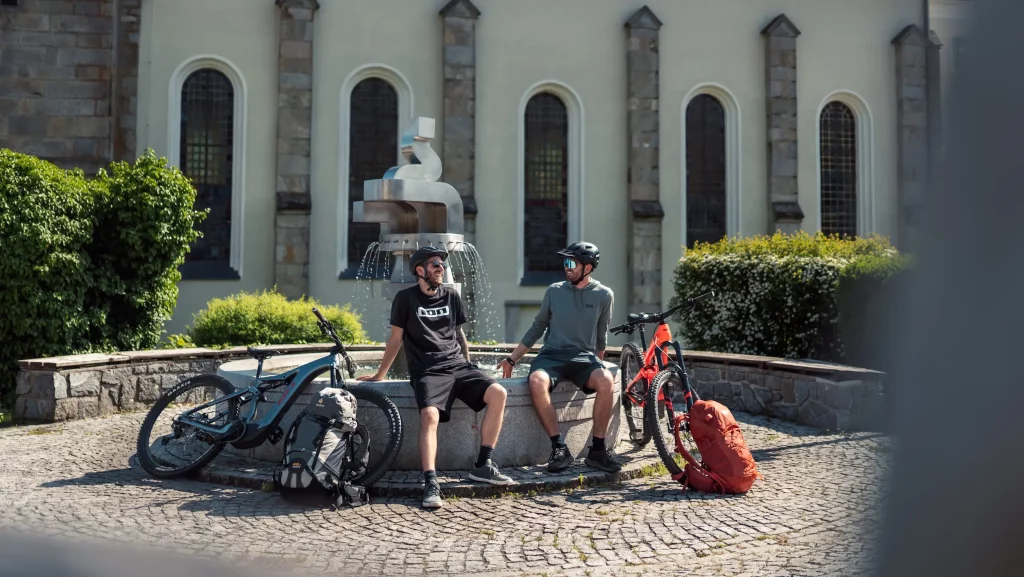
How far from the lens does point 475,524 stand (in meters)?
5.52

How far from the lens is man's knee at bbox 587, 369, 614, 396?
6.91 m

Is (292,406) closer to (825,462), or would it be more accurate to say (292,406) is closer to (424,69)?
(825,462)

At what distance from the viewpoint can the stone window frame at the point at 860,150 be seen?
21125 millimetres

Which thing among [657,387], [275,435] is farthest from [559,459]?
[275,435]

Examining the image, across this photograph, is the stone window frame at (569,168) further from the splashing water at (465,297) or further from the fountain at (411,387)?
the fountain at (411,387)

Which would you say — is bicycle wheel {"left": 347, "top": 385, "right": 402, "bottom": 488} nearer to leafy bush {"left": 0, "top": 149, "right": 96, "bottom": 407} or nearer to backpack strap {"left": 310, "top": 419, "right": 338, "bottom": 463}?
backpack strap {"left": 310, "top": 419, "right": 338, "bottom": 463}

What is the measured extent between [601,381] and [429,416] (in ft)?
4.71

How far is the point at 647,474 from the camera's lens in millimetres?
6973

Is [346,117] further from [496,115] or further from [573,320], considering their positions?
[573,320]

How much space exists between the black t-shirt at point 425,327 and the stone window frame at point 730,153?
14331 mm

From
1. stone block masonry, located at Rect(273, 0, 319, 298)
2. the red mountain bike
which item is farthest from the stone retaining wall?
stone block masonry, located at Rect(273, 0, 319, 298)

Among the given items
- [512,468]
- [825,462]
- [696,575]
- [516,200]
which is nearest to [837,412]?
[825,462]

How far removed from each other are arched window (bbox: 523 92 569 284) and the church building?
0.05 m

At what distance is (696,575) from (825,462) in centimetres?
337
